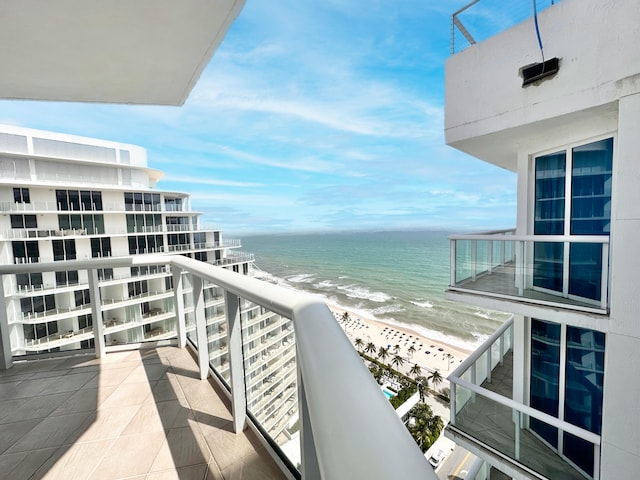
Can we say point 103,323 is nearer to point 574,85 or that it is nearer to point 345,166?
point 574,85

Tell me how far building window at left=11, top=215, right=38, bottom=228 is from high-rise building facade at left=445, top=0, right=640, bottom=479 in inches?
912

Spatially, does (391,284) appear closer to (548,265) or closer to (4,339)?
(548,265)

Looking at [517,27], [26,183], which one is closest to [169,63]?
[517,27]

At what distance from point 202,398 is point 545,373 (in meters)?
4.46

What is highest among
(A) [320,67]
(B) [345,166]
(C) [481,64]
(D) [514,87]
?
(A) [320,67]

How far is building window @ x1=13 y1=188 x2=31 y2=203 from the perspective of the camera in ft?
56.0

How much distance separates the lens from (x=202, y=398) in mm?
1828

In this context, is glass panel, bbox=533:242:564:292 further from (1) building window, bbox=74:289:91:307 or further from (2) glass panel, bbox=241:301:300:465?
(1) building window, bbox=74:289:91:307

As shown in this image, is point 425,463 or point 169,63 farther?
point 169,63

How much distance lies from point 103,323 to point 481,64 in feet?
17.2

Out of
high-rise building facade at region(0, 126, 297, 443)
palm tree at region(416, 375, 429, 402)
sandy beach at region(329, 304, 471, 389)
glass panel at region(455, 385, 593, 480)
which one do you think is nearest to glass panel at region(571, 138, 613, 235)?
glass panel at region(455, 385, 593, 480)

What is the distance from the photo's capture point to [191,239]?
73.7 ft

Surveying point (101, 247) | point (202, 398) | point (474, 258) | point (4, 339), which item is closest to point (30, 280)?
point (4, 339)

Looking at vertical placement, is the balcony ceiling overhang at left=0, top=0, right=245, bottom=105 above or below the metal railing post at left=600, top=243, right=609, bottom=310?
above
